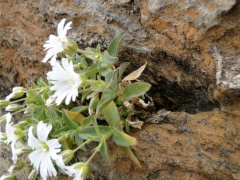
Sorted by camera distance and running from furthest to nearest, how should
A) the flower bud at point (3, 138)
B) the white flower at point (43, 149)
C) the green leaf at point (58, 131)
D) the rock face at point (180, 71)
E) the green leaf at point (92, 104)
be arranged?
the flower bud at point (3, 138) → the green leaf at point (58, 131) → the green leaf at point (92, 104) → the white flower at point (43, 149) → the rock face at point (180, 71)

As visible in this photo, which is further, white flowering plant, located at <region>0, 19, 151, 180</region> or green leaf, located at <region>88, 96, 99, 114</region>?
green leaf, located at <region>88, 96, 99, 114</region>

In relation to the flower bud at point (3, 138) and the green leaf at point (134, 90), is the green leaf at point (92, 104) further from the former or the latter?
the flower bud at point (3, 138)

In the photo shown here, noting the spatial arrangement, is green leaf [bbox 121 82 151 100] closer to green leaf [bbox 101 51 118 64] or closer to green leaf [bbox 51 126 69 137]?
green leaf [bbox 101 51 118 64]

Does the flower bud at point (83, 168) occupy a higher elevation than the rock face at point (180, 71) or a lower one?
lower

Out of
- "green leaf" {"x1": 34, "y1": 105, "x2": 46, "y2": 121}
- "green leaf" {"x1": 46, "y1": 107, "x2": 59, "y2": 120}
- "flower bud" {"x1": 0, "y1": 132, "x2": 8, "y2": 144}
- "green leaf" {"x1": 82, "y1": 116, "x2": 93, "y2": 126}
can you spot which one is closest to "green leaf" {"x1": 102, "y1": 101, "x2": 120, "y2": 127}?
"green leaf" {"x1": 82, "y1": 116, "x2": 93, "y2": 126}

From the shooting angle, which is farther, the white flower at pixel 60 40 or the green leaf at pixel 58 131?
the green leaf at pixel 58 131

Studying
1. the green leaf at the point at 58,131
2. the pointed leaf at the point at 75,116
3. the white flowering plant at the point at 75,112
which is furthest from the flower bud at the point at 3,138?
the pointed leaf at the point at 75,116

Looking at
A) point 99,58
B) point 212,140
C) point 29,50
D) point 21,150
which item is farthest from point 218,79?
point 29,50
